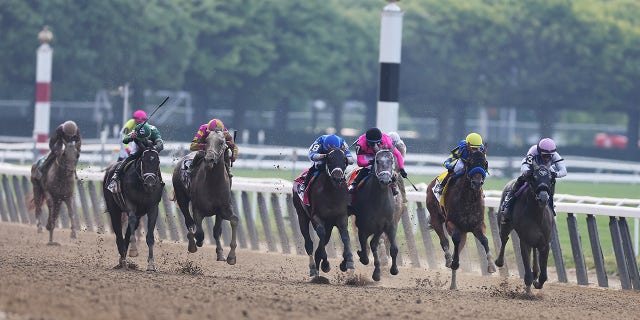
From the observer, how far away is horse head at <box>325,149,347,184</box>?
12.5 m

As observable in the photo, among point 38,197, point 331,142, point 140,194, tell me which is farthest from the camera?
point 38,197

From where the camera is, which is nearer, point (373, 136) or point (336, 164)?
point (336, 164)

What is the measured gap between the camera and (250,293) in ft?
35.7

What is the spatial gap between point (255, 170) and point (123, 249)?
47.9 ft

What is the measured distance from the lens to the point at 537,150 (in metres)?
12.4

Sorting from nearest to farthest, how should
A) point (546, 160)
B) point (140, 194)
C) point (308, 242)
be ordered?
point (546, 160)
point (308, 242)
point (140, 194)

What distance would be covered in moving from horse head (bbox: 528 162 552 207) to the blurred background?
25.1 meters

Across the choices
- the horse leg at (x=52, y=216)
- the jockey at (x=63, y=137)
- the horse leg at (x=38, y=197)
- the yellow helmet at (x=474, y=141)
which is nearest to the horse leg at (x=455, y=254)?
the yellow helmet at (x=474, y=141)

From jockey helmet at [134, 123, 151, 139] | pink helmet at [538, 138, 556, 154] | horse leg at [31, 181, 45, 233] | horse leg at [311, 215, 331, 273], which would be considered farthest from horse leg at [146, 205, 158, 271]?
horse leg at [31, 181, 45, 233]

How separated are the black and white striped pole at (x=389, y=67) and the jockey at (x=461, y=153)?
3234 millimetres

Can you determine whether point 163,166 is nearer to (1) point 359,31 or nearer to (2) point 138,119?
(2) point 138,119

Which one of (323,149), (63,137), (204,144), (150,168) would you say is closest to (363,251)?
(323,149)

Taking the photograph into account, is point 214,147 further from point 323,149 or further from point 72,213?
point 72,213

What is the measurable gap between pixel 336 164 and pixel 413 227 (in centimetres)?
540
